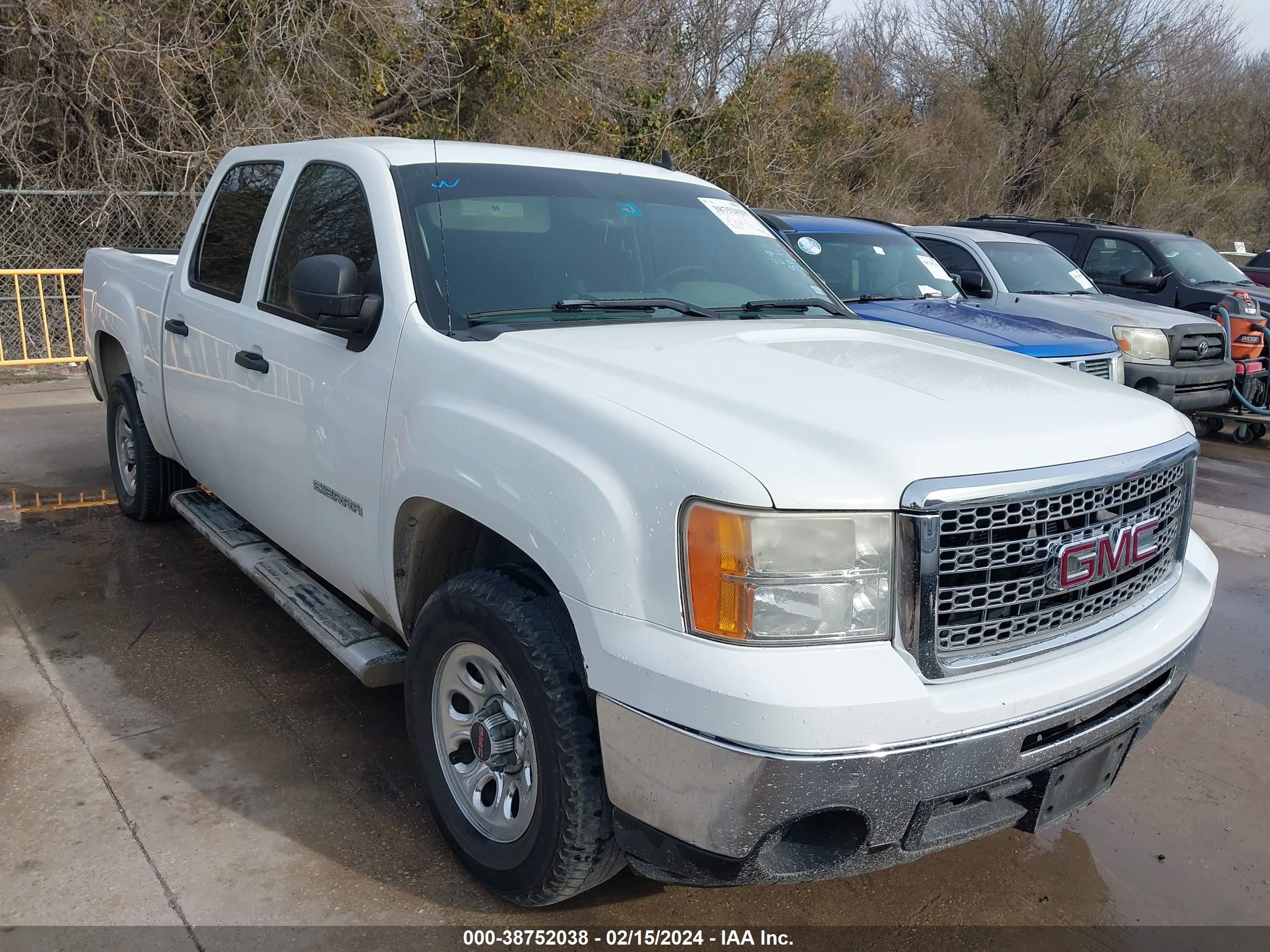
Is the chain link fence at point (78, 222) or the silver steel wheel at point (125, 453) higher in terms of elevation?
the chain link fence at point (78, 222)

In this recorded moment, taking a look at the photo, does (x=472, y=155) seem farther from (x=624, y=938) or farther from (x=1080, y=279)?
(x=1080, y=279)

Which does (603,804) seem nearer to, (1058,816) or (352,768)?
(1058,816)

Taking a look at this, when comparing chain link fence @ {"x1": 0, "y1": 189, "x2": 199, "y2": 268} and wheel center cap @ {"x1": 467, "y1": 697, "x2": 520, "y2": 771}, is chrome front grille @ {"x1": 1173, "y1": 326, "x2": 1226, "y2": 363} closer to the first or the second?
wheel center cap @ {"x1": 467, "y1": 697, "x2": 520, "y2": 771}

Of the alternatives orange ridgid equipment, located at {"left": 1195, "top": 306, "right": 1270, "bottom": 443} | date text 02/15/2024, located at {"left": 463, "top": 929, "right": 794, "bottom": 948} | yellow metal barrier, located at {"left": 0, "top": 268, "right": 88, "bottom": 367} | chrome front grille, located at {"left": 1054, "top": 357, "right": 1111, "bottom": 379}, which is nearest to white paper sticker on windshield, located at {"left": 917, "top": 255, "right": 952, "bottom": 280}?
chrome front grille, located at {"left": 1054, "top": 357, "right": 1111, "bottom": 379}

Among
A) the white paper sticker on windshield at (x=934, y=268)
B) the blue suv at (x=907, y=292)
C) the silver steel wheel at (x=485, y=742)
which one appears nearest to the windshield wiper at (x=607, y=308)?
the silver steel wheel at (x=485, y=742)

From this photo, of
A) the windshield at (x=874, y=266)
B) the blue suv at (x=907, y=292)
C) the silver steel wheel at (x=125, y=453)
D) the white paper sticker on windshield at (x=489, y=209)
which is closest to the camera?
the white paper sticker on windshield at (x=489, y=209)

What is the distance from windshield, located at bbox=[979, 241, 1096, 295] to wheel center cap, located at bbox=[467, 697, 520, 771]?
7810mm

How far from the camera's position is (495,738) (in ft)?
8.84

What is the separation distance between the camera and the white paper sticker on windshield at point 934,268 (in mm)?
8266

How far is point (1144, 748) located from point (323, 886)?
297 cm

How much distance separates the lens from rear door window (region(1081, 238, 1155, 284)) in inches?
456

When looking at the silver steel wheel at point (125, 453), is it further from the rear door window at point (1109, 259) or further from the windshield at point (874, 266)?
the rear door window at point (1109, 259)

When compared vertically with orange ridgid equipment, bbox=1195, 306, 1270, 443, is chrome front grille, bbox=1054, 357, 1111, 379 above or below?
above

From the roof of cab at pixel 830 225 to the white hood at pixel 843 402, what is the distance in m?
4.93
